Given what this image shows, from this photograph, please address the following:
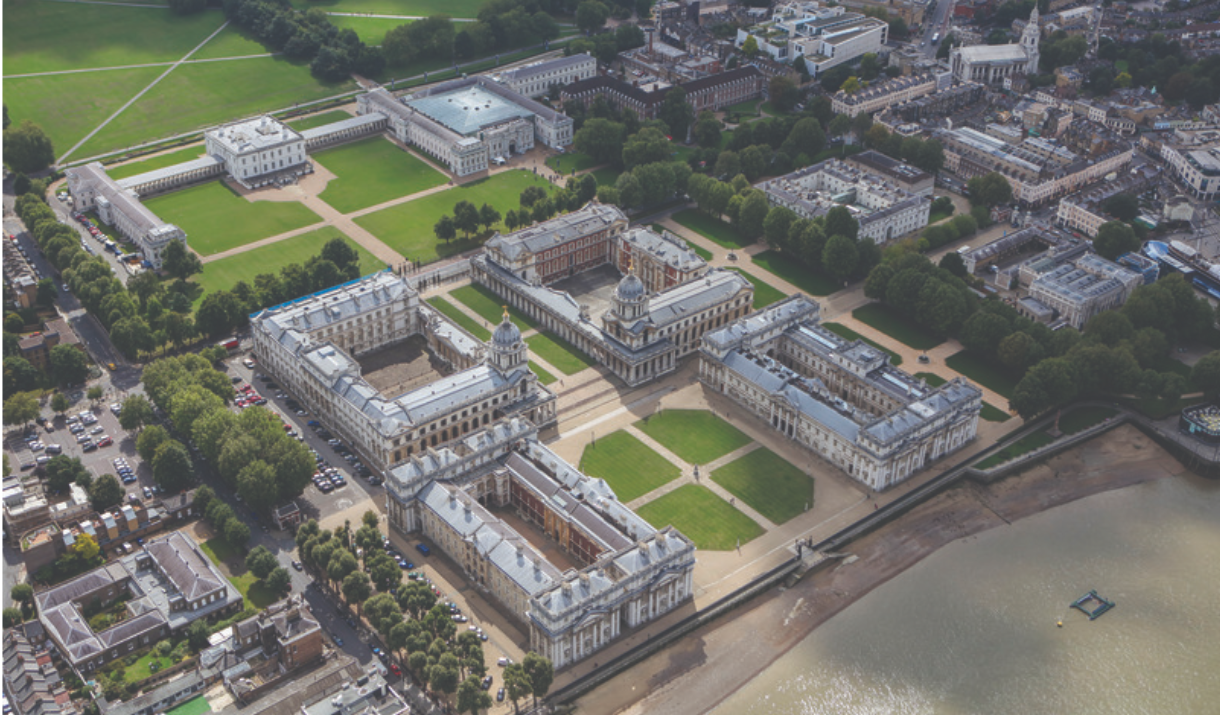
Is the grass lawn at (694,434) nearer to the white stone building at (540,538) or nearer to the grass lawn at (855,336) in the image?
the white stone building at (540,538)

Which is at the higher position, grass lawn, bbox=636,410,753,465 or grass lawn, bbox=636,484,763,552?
grass lawn, bbox=636,484,763,552

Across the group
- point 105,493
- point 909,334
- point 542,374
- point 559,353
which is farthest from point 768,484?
point 105,493

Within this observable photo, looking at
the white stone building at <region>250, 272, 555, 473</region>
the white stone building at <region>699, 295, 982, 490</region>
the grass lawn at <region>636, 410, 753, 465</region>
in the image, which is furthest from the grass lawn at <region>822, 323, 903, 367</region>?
the white stone building at <region>250, 272, 555, 473</region>

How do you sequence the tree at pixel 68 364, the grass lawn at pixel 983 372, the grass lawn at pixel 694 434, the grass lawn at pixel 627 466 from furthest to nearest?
the grass lawn at pixel 983 372 → the tree at pixel 68 364 → the grass lawn at pixel 694 434 → the grass lawn at pixel 627 466

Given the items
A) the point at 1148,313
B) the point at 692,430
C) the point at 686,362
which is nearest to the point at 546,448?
the point at 692,430

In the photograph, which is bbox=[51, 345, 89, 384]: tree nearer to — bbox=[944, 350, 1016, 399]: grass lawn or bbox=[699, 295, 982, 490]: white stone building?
bbox=[699, 295, 982, 490]: white stone building

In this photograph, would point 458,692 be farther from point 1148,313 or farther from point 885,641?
point 1148,313

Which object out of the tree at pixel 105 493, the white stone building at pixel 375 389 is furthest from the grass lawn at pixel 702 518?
the tree at pixel 105 493
